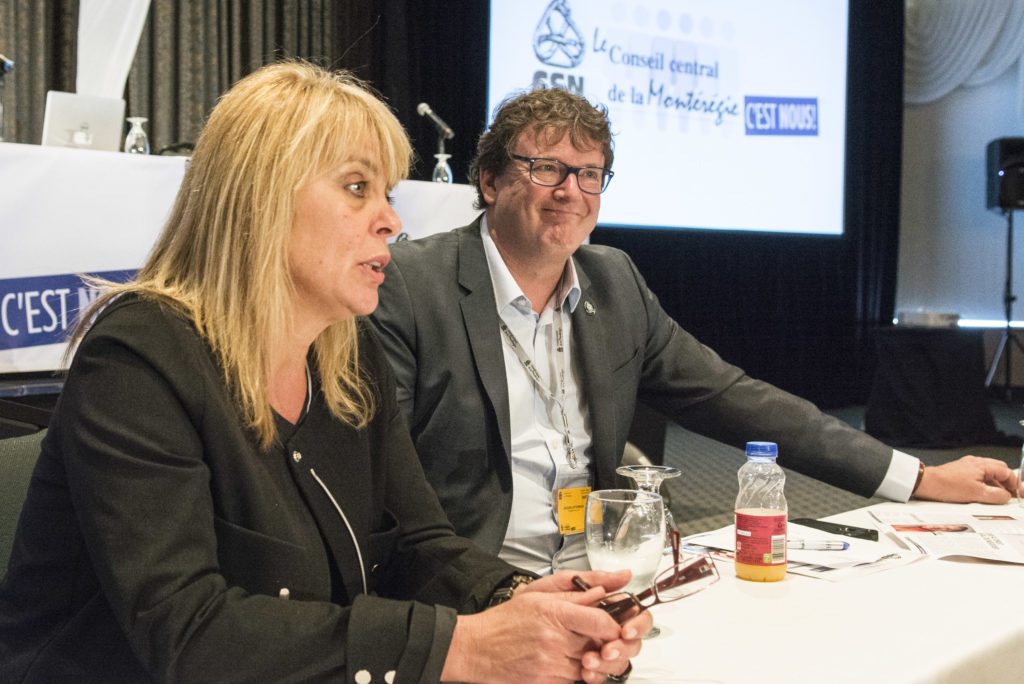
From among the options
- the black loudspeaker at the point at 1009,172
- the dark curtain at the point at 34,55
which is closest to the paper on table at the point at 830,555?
the dark curtain at the point at 34,55

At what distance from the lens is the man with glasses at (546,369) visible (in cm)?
185

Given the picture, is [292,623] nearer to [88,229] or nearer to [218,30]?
[88,229]

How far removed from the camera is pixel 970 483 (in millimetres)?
1895

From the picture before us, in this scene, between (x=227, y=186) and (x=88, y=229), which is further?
(x=88, y=229)

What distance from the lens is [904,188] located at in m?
8.84

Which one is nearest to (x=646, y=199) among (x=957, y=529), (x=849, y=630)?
(x=957, y=529)

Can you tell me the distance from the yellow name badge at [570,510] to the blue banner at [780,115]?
536 cm

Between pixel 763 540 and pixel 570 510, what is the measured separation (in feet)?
1.27

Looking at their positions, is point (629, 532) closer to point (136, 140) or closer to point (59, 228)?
point (59, 228)

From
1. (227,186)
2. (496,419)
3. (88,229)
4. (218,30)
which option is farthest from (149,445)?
(218,30)

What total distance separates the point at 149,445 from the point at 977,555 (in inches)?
48.6

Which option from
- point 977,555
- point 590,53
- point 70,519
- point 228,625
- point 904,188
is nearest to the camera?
point 228,625

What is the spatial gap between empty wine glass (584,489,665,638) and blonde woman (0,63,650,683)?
10cm

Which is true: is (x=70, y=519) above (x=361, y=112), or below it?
below
